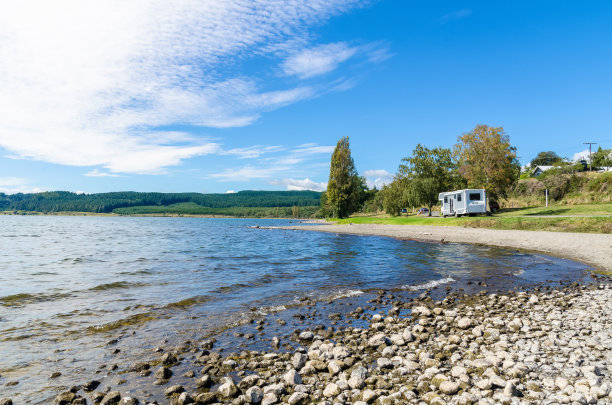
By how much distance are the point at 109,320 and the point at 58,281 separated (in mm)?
8122

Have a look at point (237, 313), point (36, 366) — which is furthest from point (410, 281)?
point (36, 366)

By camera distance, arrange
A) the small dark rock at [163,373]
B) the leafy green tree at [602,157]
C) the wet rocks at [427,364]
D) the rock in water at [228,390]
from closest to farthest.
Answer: the wet rocks at [427,364]
the rock in water at [228,390]
the small dark rock at [163,373]
the leafy green tree at [602,157]

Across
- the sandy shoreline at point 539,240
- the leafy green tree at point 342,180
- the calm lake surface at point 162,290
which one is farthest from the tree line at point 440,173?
the calm lake surface at point 162,290

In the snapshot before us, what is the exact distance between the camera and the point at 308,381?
18.7 feet

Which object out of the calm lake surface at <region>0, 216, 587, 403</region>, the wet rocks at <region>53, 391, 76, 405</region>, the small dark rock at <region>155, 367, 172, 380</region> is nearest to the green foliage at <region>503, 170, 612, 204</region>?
the calm lake surface at <region>0, 216, 587, 403</region>

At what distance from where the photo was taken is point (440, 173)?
62.2m

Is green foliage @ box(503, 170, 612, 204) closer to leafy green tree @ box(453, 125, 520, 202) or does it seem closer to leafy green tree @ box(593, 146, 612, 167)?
leafy green tree @ box(453, 125, 520, 202)

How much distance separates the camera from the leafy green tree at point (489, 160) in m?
49.7

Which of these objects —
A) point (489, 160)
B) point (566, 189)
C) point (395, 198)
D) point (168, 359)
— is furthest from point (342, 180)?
point (168, 359)

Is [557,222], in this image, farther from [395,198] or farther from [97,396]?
[395,198]

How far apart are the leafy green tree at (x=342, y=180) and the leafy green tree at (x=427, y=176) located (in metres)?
18.4

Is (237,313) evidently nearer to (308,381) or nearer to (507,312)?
(308,381)

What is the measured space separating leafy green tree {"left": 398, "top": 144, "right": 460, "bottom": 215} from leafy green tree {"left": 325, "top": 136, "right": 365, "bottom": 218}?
1845 centimetres

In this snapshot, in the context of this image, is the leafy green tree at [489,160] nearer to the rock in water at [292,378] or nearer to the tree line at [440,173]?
the tree line at [440,173]
